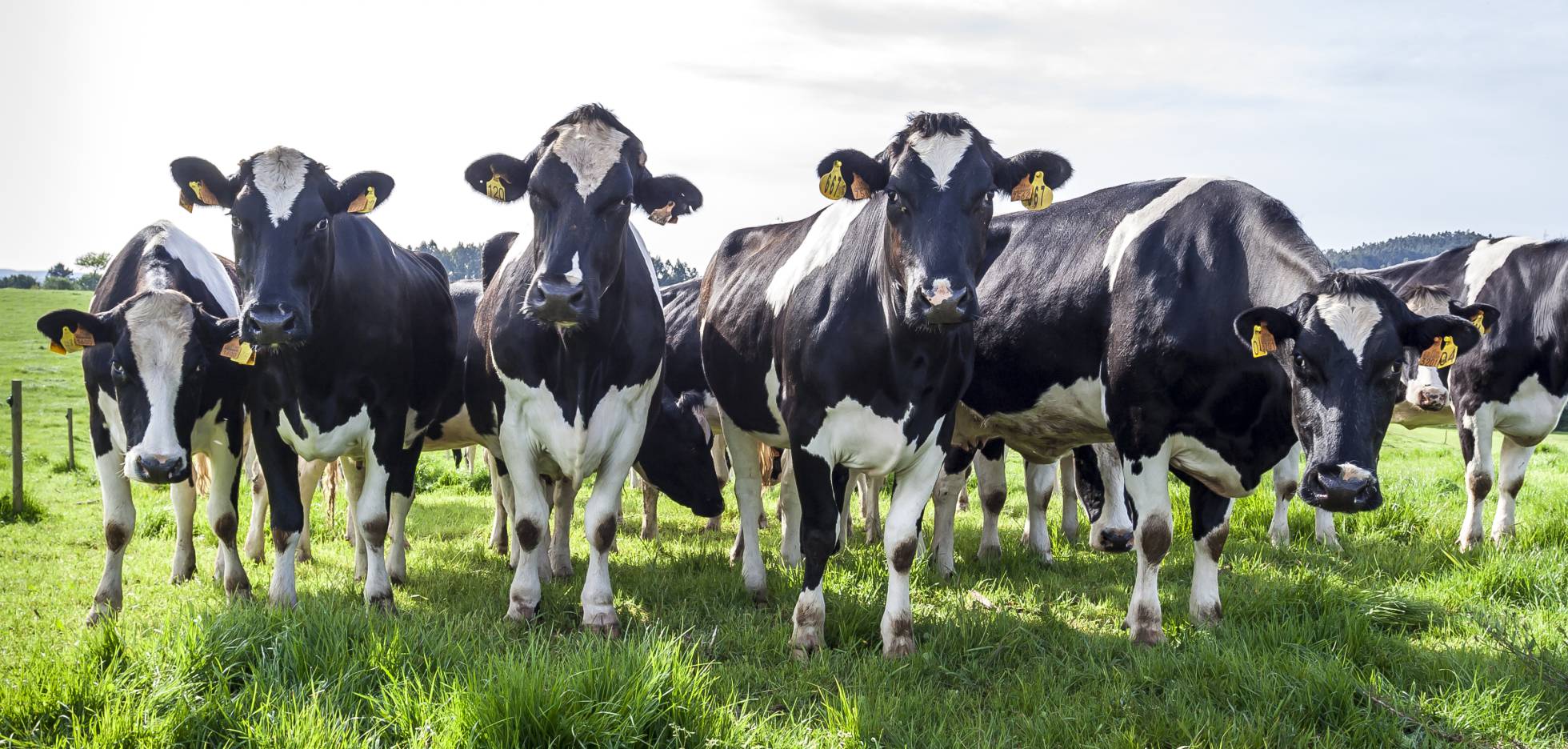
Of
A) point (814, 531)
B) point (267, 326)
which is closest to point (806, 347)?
point (814, 531)

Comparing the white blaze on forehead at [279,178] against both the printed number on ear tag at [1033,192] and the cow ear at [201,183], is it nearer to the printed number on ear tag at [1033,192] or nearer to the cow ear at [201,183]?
the cow ear at [201,183]

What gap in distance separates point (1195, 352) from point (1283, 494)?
3.37 meters

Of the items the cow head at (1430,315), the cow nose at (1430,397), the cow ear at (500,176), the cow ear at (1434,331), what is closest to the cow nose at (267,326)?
the cow ear at (500,176)

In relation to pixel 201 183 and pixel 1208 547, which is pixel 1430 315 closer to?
pixel 1208 547

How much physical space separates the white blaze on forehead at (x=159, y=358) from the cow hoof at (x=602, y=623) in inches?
92.9

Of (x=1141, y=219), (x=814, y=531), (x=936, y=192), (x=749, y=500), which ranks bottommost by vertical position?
(x=749, y=500)

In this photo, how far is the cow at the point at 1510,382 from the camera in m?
8.11

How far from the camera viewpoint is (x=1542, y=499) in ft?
31.7

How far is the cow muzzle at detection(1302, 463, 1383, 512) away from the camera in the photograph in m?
4.44

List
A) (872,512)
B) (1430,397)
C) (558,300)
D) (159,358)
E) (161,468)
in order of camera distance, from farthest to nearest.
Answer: (872,512)
(1430,397)
(159,358)
(161,468)
(558,300)

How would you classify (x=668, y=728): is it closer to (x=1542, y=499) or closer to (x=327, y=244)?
(x=327, y=244)

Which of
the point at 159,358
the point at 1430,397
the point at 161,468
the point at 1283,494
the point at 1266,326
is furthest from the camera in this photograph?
the point at 1430,397

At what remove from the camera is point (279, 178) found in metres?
5.51

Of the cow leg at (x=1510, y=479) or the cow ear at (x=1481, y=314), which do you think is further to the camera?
the cow leg at (x=1510, y=479)
